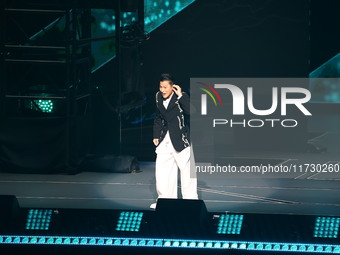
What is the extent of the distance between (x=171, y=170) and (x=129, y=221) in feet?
15.2

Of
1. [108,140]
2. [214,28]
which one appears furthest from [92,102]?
[214,28]

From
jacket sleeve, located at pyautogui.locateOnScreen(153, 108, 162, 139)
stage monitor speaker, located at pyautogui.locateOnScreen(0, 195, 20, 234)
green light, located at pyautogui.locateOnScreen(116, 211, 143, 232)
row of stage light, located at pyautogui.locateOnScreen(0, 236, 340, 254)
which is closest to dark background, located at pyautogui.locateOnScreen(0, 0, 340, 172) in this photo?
jacket sleeve, located at pyautogui.locateOnScreen(153, 108, 162, 139)

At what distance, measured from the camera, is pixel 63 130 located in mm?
12219

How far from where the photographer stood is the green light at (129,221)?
4059 mm

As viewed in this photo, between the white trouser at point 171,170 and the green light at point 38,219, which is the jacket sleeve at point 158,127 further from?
the green light at point 38,219

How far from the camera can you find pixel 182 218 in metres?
4.09

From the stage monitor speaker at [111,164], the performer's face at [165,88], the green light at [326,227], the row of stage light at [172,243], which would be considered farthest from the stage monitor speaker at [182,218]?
the stage monitor speaker at [111,164]

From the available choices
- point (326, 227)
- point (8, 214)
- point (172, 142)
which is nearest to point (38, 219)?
point (8, 214)

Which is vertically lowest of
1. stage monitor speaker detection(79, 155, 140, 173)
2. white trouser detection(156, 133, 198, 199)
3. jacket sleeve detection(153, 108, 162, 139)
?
stage monitor speaker detection(79, 155, 140, 173)

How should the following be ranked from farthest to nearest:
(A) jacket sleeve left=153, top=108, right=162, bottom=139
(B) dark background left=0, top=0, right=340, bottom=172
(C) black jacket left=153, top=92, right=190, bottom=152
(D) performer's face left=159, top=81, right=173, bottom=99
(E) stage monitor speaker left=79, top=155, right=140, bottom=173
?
(B) dark background left=0, top=0, right=340, bottom=172 < (E) stage monitor speaker left=79, top=155, right=140, bottom=173 < (A) jacket sleeve left=153, top=108, right=162, bottom=139 < (C) black jacket left=153, top=92, right=190, bottom=152 < (D) performer's face left=159, top=81, right=173, bottom=99

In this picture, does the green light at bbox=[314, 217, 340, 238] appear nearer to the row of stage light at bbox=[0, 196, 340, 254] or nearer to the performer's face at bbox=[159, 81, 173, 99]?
the row of stage light at bbox=[0, 196, 340, 254]

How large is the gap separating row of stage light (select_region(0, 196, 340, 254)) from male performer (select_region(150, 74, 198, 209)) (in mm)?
4279

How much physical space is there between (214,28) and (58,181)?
4617 millimetres

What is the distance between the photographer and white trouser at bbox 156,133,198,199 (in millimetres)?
8594
